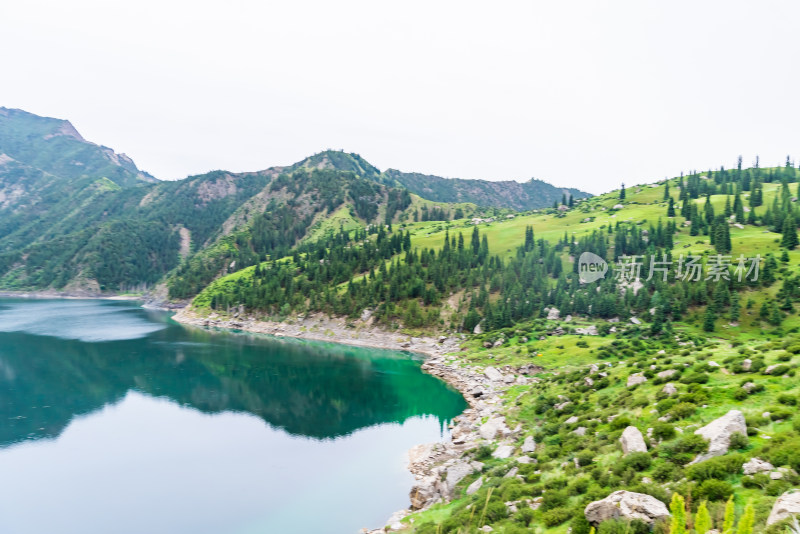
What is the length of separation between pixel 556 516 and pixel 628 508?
16.5 feet

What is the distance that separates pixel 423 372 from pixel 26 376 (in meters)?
80.7

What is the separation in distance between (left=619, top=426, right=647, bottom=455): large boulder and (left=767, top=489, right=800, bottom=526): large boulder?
1124cm

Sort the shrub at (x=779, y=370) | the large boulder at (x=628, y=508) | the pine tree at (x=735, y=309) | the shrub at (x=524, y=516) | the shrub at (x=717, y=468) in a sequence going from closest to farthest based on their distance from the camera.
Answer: the large boulder at (x=628, y=508), the shrub at (x=717, y=468), the shrub at (x=524, y=516), the shrub at (x=779, y=370), the pine tree at (x=735, y=309)

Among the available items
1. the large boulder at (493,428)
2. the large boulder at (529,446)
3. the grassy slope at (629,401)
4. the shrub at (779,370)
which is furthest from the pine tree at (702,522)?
the large boulder at (493,428)

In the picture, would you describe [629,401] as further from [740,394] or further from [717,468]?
[717,468]

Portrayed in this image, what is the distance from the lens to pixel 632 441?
2583cm

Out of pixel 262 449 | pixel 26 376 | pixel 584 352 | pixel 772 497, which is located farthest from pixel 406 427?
pixel 26 376

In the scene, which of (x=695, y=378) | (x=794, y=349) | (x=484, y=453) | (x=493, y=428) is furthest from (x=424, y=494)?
(x=794, y=349)

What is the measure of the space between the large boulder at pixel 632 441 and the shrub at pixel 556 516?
21.9ft

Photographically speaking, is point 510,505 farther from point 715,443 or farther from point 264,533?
point 264,533

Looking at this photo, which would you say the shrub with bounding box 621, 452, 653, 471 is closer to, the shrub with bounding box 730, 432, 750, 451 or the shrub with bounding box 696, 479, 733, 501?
the shrub with bounding box 730, 432, 750, 451

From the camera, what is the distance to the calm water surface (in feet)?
121

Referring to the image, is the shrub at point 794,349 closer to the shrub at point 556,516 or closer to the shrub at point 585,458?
the shrub at point 585,458

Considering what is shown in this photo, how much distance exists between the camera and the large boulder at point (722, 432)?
20.9 meters
